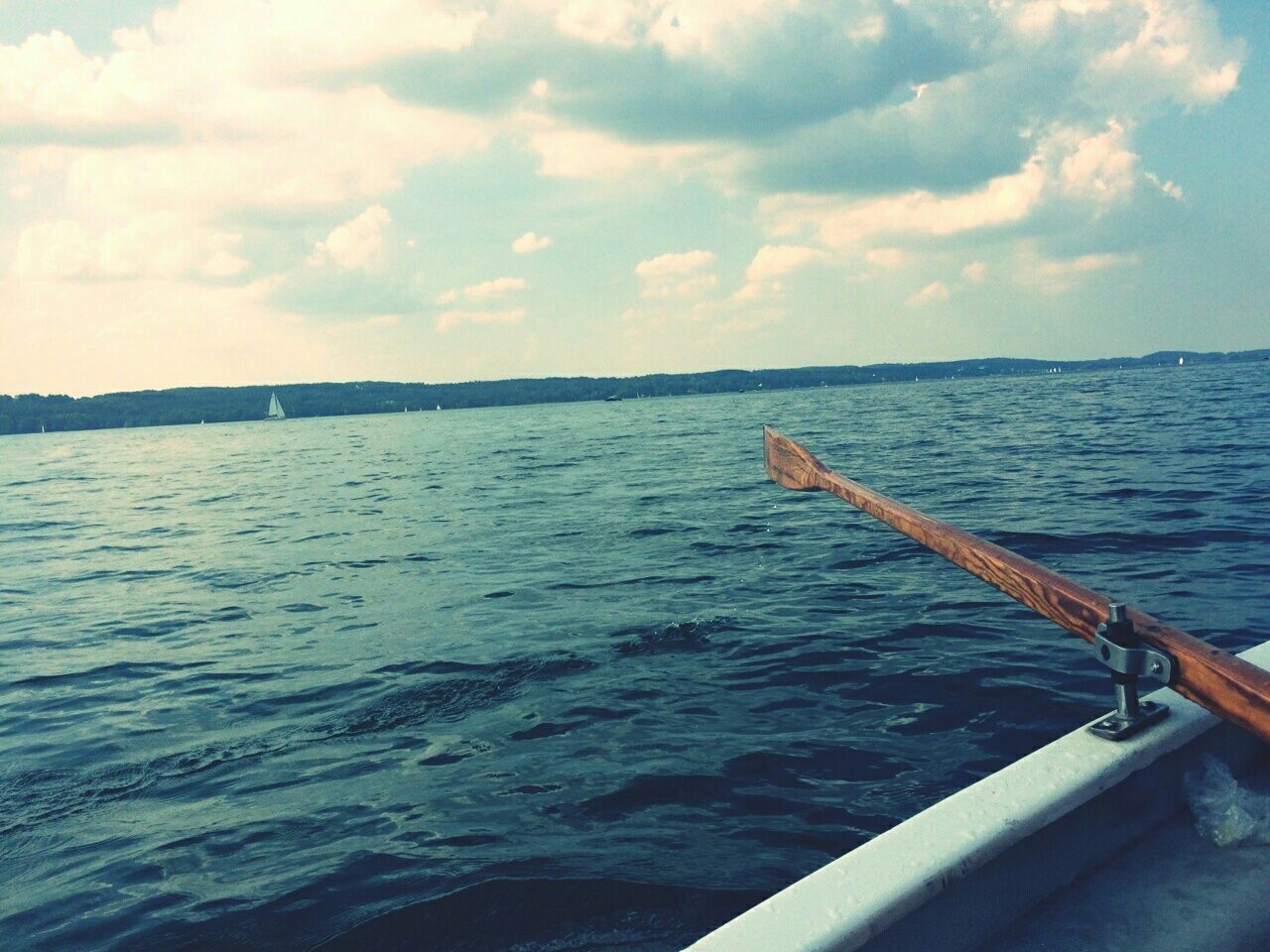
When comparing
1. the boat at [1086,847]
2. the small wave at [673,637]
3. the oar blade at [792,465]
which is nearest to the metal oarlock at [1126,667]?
the boat at [1086,847]

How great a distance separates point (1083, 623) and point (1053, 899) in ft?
2.64

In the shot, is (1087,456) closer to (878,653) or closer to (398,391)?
(878,653)

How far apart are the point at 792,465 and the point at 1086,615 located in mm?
2714

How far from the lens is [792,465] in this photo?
5211mm

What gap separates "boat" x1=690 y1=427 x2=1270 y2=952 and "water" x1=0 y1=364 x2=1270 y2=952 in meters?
1.71

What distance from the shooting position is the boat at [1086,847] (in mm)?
2031

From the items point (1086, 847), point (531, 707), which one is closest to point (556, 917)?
point (1086, 847)

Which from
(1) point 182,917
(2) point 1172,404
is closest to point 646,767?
(1) point 182,917

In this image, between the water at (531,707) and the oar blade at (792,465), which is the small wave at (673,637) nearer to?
the water at (531,707)

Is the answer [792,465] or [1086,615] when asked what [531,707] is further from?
[1086,615]

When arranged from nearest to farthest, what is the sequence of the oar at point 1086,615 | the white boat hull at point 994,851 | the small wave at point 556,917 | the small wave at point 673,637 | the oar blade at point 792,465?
the white boat hull at point 994,851
the oar at point 1086,615
the small wave at point 556,917
the oar blade at point 792,465
the small wave at point 673,637

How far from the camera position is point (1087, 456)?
856 inches

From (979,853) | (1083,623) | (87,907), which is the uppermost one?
(1083,623)

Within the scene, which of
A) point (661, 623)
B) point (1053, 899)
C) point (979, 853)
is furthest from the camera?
point (661, 623)
